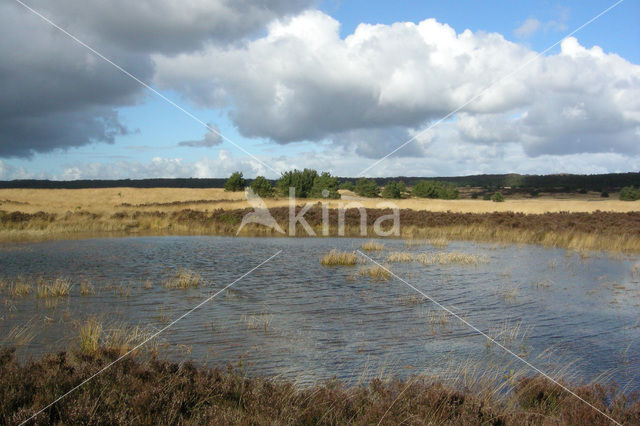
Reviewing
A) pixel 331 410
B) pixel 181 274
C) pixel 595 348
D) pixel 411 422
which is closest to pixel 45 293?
pixel 181 274

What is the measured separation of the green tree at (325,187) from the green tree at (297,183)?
0.83 metres

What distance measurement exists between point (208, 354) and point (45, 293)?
6731 millimetres

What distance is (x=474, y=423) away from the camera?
6016mm

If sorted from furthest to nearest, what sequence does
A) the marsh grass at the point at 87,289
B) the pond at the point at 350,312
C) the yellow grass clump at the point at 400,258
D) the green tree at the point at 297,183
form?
the green tree at the point at 297,183, the yellow grass clump at the point at 400,258, the marsh grass at the point at 87,289, the pond at the point at 350,312

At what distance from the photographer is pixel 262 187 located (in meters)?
66.3

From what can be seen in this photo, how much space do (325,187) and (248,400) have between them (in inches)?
2497

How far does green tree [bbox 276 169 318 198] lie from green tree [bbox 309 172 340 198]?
83 centimetres

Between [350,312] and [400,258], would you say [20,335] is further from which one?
[400,258]

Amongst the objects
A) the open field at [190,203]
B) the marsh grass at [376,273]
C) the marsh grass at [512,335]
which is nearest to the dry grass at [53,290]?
the marsh grass at [376,273]

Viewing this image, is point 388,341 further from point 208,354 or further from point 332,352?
point 208,354

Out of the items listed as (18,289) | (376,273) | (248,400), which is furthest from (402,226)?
(248,400)

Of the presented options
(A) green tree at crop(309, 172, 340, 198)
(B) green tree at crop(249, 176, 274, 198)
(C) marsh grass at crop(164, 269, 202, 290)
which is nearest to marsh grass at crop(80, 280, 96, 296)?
(C) marsh grass at crop(164, 269, 202, 290)

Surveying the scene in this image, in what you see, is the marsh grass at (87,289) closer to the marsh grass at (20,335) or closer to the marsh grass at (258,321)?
the marsh grass at (20,335)

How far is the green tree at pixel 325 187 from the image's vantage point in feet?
220
